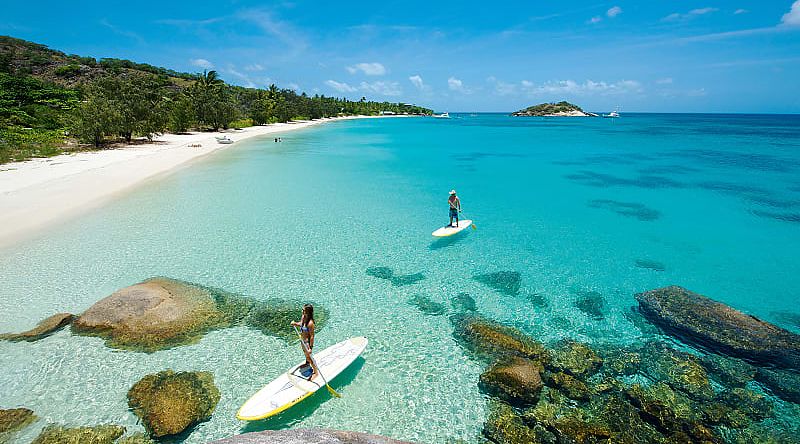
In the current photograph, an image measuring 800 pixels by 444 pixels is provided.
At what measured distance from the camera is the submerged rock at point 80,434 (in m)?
7.65

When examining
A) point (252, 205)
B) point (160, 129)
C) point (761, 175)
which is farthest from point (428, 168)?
point (160, 129)

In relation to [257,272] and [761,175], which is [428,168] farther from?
[761,175]

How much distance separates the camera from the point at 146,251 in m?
17.7

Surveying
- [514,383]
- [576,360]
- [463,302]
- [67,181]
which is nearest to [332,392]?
[514,383]

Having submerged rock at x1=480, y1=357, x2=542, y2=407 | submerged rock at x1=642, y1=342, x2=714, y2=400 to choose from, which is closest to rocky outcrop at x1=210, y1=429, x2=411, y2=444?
submerged rock at x1=480, y1=357, x2=542, y2=407

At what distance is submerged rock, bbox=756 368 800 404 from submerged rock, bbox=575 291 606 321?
162 inches

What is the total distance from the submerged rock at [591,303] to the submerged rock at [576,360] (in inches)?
91.7

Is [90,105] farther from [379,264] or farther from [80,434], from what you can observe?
[80,434]

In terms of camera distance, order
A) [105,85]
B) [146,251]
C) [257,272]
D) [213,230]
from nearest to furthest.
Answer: [257,272], [146,251], [213,230], [105,85]

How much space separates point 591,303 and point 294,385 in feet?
35.6

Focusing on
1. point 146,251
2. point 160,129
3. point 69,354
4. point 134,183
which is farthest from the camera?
point 160,129

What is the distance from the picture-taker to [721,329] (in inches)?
453

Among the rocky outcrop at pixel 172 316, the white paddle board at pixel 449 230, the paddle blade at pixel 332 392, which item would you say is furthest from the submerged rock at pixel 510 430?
the white paddle board at pixel 449 230

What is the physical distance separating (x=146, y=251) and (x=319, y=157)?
116ft
